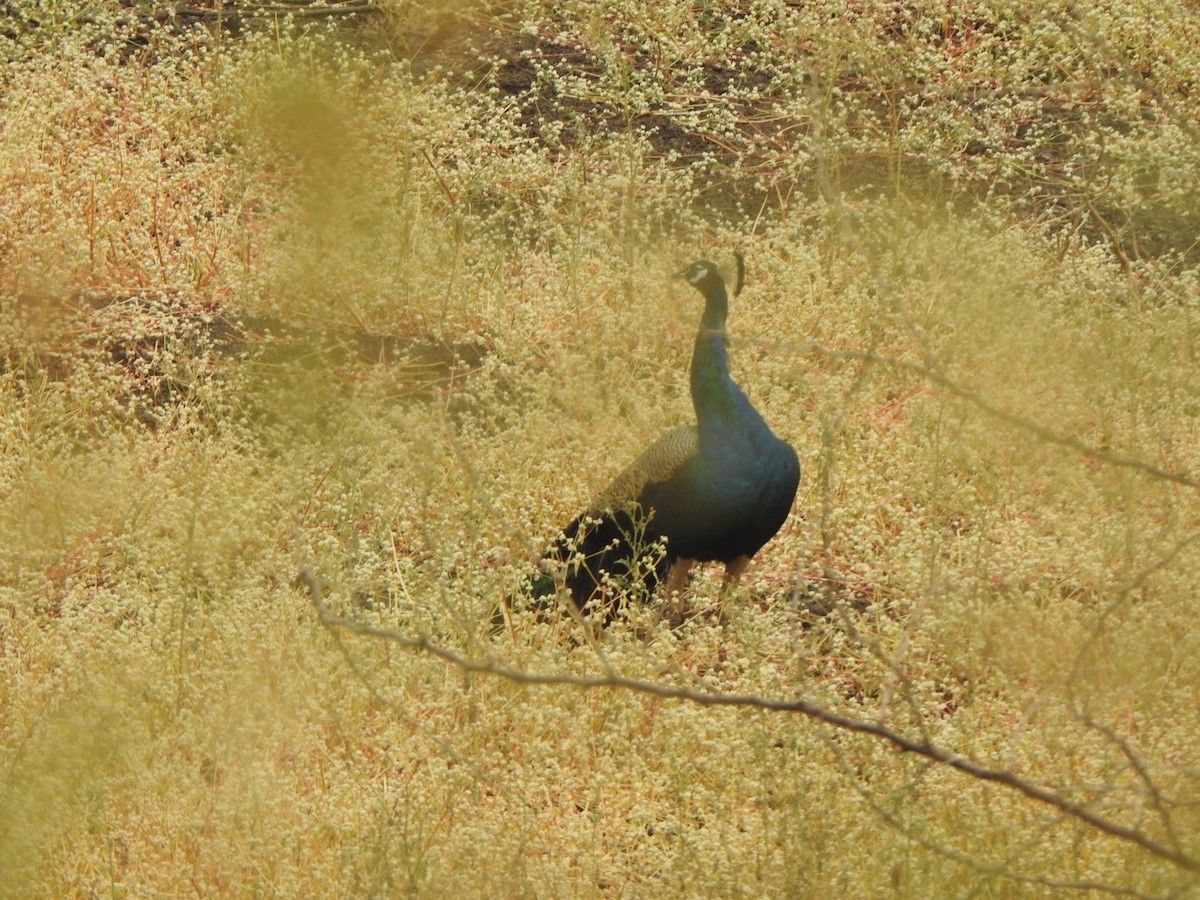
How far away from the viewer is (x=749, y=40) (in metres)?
6.73

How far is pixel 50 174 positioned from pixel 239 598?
2.34 metres

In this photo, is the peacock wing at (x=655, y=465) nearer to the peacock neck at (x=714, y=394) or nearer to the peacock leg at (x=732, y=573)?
the peacock neck at (x=714, y=394)

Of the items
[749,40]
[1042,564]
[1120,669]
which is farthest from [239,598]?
[749,40]

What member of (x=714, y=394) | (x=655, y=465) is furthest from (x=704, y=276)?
(x=655, y=465)

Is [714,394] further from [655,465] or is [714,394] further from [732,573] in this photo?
[732,573]

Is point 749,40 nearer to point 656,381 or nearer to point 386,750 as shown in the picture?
point 656,381

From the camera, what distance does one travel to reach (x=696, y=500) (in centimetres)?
394

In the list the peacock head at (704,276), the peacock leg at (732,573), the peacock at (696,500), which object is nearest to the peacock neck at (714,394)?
the peacock at (696,500)

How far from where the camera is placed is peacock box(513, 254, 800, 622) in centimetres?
393

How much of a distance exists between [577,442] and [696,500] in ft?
2.29

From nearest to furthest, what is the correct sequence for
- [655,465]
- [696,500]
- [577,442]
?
[696,500]
[655,465]
[577,442]

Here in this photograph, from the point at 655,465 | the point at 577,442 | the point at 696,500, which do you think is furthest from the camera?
the point at 577,442

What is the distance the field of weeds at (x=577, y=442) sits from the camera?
9.57ft

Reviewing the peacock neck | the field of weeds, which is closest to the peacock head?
the peacock neck
